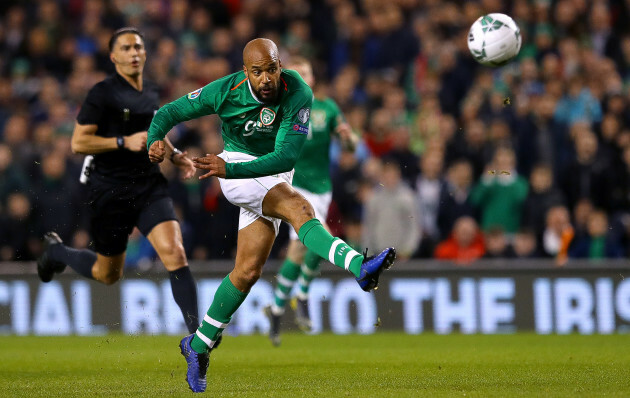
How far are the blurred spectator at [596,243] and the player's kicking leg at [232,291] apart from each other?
22.7ft

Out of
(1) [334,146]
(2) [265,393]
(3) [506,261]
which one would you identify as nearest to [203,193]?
(1) [334,146]

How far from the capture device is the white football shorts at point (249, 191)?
7.39 m

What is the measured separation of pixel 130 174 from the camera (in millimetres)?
9172

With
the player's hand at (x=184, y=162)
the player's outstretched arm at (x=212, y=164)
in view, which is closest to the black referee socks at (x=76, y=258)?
the player's hand at (x=184, y=162)

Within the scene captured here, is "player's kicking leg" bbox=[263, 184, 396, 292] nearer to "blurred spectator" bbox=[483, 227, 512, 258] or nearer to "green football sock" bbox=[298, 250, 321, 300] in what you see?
"green football sock" bbox=[298, 250, 321, 300]

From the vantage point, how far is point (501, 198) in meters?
13.8

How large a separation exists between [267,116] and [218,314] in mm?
1406

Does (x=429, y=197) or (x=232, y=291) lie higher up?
(x=232, y=291)

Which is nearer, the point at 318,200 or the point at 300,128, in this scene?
the point at 300,128

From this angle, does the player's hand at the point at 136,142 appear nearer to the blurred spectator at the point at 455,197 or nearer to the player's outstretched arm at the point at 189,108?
the player's outstretched arm at the point at 189,108

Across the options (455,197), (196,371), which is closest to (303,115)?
(196,371)

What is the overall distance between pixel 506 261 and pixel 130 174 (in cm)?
575

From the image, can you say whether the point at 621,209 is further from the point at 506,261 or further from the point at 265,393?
the point at 265,393

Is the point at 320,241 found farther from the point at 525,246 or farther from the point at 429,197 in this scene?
the point at 429,197
